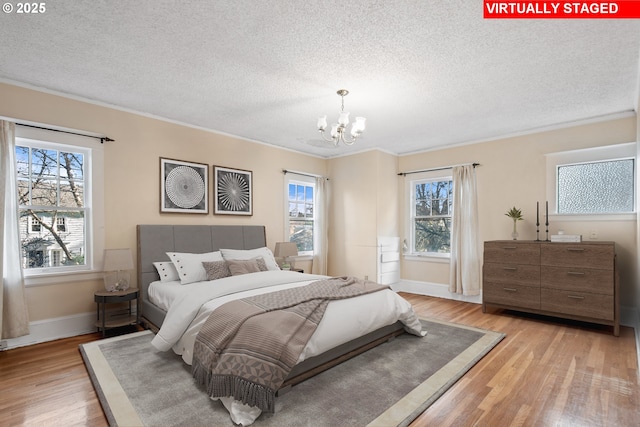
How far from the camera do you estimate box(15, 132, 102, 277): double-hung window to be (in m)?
3.22

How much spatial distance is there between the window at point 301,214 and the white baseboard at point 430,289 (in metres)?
1.82

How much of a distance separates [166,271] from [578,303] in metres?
4.88

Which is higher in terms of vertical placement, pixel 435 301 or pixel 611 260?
pixel 611 260

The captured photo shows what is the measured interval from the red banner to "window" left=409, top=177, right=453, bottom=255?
3465 millimetres

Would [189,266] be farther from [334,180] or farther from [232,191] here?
[334,180]

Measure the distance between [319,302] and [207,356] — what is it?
3.02 feet

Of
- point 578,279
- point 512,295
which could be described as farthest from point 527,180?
point 512,295

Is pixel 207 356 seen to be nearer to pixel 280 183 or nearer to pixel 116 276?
pixel 116 276

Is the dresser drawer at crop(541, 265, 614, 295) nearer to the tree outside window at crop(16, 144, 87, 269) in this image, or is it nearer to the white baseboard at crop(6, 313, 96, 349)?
the white baseboard at crop(6, 313, 96, 349)

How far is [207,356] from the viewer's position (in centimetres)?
221

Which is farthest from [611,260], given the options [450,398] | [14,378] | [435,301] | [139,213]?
[14,378]

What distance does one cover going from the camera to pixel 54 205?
3.36 metres

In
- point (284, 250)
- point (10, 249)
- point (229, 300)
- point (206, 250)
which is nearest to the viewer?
point (229, 300)

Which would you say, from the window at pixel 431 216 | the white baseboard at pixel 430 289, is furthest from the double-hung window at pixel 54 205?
the window at pixel 431 216
